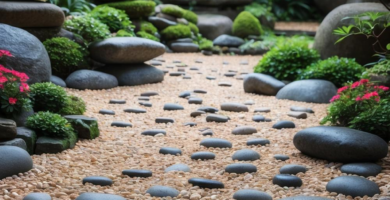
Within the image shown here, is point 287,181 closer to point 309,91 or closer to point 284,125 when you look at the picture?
point 284,125

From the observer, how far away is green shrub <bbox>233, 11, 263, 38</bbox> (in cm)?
1522

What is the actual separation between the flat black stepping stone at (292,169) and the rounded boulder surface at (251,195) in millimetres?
696

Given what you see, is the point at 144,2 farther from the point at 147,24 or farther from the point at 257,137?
the point at 257,137

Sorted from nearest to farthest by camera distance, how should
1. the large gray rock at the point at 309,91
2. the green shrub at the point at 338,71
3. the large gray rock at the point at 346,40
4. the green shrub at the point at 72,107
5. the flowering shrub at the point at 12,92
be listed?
the flowering shrub at the point at 12,92
the green shrub at the point at 72,107
the large gray rock at the point at 309,91
the green shrub at the point at 338,71
the large gray rock at the point at 346,40

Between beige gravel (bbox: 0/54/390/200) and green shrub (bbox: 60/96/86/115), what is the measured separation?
0.32m

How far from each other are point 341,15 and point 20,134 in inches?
255

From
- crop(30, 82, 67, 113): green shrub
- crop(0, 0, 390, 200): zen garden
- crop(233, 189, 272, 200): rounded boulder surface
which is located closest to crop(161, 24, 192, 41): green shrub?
crop(0, 0, 390, 200): zen garden

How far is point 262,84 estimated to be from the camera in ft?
28.7

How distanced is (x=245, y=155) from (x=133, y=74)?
4.57m

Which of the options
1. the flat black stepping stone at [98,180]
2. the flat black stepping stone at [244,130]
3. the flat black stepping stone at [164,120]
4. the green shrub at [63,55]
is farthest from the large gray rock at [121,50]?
the flat black stepping stone at [98,180]

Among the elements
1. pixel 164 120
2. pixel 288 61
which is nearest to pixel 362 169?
pixel 164 120

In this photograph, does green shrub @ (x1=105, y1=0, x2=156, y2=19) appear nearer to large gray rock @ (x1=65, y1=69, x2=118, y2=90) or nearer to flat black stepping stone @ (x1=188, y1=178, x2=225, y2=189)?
large gray rock @ (x1=65, y1=69, x2=118, y2=90)

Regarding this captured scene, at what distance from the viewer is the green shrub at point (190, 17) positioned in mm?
15344

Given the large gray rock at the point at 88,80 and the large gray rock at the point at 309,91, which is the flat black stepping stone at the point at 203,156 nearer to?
the large gray rock at the point at 309,91
